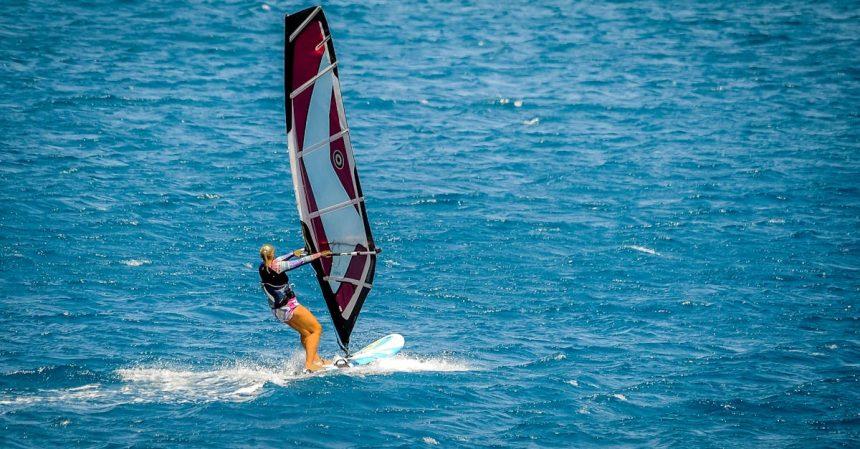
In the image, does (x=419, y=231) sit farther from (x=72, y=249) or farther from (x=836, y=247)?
(x=836, y=247)

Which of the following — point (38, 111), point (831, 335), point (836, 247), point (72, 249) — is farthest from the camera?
point (38, 111)

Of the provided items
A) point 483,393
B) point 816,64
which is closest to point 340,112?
point 483,393

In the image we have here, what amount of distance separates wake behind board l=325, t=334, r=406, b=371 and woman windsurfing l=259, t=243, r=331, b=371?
13.5 inches

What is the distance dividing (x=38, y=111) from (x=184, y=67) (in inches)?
309

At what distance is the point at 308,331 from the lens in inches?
695

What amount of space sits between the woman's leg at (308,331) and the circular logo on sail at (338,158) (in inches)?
102

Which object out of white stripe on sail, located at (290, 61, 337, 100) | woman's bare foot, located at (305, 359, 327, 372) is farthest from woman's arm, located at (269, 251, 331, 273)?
white stripe on sail, located at (290, 61, 337, 100)

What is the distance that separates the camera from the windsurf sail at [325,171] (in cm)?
1628

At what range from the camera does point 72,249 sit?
2334 centimetres

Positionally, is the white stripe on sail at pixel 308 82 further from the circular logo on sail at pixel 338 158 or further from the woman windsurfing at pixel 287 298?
the woman windsurfing at pixel 287 298

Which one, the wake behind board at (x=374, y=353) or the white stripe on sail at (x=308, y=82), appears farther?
the wake behind board at (x=374, y=353)

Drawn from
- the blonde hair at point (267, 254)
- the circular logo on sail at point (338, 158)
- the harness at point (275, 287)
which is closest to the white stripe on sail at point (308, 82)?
the circular logo on sail at point (338, 158)

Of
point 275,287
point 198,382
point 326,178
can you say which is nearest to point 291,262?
point 275,287

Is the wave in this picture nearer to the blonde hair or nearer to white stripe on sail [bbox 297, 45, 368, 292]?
white stripe on sail [bbox 297, 45, 368, 292]
